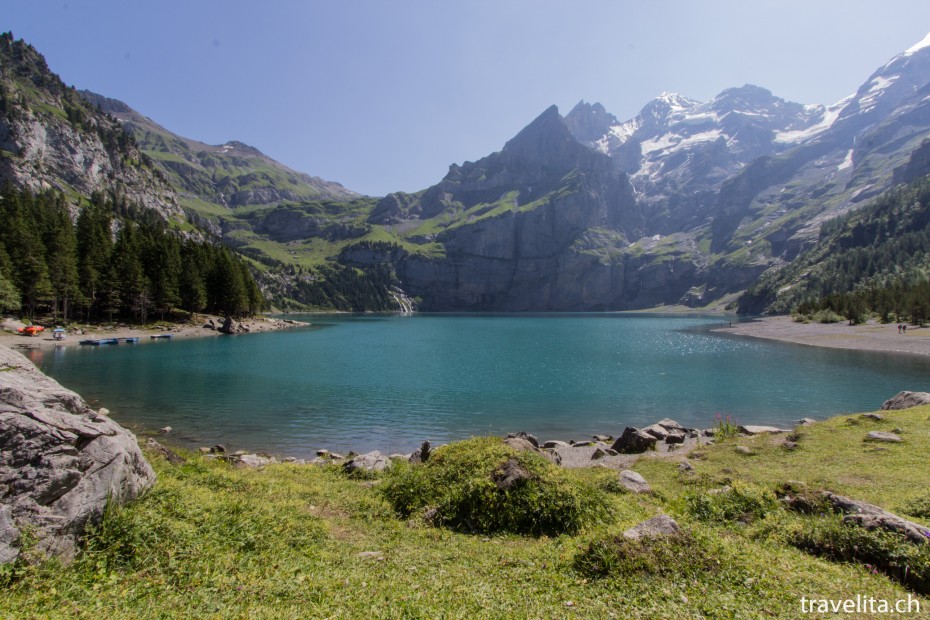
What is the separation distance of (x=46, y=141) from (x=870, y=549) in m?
242

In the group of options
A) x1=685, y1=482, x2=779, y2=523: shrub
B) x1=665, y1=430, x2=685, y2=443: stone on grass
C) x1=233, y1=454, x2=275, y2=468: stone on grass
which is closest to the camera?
x1=685, y1=482, x2=779, y2=523: shrub

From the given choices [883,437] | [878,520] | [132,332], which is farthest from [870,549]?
[132,332]

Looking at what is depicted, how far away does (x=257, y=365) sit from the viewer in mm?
61781

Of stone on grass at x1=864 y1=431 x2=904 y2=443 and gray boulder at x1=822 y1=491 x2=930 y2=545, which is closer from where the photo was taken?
gray boulder at x1=822 y1=491 x2=930 y2=545

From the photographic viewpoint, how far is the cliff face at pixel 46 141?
504 ft

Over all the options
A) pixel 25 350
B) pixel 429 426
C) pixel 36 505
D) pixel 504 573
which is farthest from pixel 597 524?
pixel 25 350

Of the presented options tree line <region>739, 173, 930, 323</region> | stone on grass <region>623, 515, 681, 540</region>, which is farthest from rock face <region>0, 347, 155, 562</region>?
tree line <region>739, 173, 930, 323</region>

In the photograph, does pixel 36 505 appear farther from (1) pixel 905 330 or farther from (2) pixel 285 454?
(1) pixel 905 330

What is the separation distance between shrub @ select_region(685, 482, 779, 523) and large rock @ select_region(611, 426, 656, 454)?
12.2 metres

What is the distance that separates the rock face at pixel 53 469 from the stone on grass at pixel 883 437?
27.5 meters

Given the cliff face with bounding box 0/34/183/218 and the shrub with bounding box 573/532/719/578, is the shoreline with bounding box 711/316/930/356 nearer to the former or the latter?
the shrub with bounding box 573/532/719/578

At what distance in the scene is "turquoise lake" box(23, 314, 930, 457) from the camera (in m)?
33.0

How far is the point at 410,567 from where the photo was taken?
30.0 feet

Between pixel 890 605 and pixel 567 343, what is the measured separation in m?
91.9
